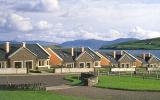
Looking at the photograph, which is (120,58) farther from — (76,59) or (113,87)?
(113,87)

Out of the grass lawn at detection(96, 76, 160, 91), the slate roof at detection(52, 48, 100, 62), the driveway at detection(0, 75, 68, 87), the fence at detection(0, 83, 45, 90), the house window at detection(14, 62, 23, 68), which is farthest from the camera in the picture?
the slate roof at detection(52, 48, 100, 62)

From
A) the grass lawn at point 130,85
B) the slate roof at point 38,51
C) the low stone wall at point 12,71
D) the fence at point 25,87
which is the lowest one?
the grass lawn at point 130,85

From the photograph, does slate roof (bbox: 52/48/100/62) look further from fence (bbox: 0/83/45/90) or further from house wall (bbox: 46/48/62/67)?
fence (bbox: 0/83/45/90)

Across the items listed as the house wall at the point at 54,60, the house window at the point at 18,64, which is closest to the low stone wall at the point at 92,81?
the house window at the point at 18,64

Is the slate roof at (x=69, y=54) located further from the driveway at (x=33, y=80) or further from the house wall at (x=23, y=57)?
the driveway at (x=33, y=80)

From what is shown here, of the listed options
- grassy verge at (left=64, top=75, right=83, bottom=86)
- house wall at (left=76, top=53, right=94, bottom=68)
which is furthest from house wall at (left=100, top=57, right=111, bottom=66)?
grassy verge at (left=64, top=75, right=83, bottom=86)

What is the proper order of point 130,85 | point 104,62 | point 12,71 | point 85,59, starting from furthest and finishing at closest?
point 104,62 → point 85,59 → point 12,71 → point 130,85

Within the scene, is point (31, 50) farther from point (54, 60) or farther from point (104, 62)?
point (104, 62)

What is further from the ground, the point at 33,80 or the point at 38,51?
the point at 38,51

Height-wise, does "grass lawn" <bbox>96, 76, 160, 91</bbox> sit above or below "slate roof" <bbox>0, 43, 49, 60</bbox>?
below

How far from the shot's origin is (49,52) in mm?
106750

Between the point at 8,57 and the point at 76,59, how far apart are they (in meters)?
21.0

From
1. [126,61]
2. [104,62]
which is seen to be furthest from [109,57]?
[126,61]

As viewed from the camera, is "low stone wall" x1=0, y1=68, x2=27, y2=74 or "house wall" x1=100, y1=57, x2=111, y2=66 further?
"house wall" x1=100, y1=57, x2=111, y2=66
